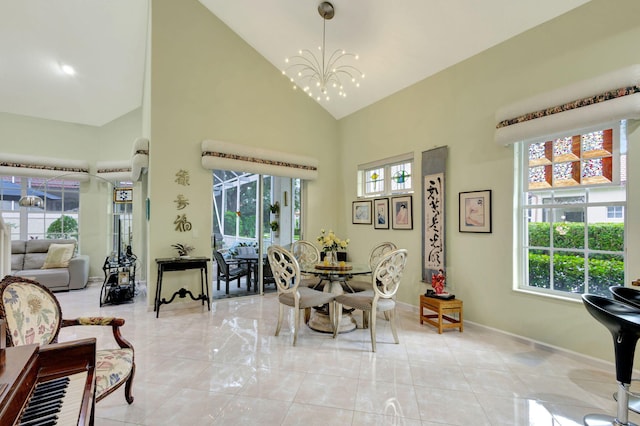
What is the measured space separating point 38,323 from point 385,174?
4.61m

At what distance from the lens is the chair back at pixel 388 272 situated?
3.12m

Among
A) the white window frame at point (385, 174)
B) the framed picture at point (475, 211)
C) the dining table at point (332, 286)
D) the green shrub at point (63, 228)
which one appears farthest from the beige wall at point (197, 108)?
the green shrub at point (63, 228)

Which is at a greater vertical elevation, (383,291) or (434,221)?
(434,221)

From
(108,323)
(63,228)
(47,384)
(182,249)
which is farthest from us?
(63,228)

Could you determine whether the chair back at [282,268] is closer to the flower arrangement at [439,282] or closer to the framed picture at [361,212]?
the flower arrangement at [439,282]

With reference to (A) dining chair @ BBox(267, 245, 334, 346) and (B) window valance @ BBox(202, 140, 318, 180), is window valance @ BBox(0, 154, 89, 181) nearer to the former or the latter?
(B) window valance @ BBox(202, 140, 318, 180)

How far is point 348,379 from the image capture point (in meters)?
2.52

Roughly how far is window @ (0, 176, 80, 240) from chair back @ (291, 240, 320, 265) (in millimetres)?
5356

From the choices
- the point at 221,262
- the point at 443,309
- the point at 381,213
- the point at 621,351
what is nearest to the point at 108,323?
the point at 221,262

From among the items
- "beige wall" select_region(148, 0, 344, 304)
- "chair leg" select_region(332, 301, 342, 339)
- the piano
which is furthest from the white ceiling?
the piano

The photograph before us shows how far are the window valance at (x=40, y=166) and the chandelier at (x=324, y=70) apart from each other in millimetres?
4969

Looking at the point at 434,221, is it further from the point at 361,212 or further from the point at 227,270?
the point at 227,270

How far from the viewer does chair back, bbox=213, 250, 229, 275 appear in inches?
201

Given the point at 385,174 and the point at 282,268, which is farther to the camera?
the point at 385,174
